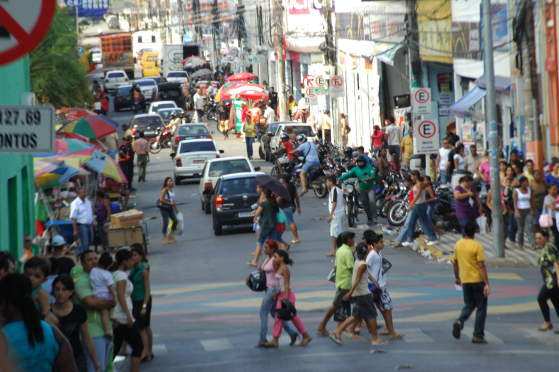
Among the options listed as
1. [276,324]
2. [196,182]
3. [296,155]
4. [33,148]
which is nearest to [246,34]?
[196,182]

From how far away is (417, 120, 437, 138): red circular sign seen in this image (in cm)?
3294

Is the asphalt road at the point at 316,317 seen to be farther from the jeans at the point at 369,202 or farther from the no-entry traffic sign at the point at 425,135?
the no-entry traffic sign at the point at 425,135

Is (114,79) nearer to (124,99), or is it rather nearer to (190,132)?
(124,99)

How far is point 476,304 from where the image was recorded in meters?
18.6

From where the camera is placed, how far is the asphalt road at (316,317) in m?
17.6

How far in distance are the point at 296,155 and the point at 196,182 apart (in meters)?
8.43

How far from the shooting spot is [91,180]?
40.2 m

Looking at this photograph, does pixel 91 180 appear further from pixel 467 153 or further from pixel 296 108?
pixel 296 108

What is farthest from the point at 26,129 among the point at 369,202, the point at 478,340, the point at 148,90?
the point at 148,90

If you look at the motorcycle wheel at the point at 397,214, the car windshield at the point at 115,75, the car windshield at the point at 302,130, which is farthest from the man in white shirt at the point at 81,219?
Result: the car windshield at the point at 115,75

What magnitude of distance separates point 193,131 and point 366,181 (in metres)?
25.2

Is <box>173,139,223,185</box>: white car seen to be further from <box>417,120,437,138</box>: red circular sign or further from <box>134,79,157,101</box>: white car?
<box>134,79,157,101</box>: white car

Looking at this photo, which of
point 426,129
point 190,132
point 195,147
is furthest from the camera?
point 190,132

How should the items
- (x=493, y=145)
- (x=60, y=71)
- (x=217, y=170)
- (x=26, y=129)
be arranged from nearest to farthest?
(x=26, y=129) < (x=493, y=145) < (x=217, y=170) < (x=60, y=71)
